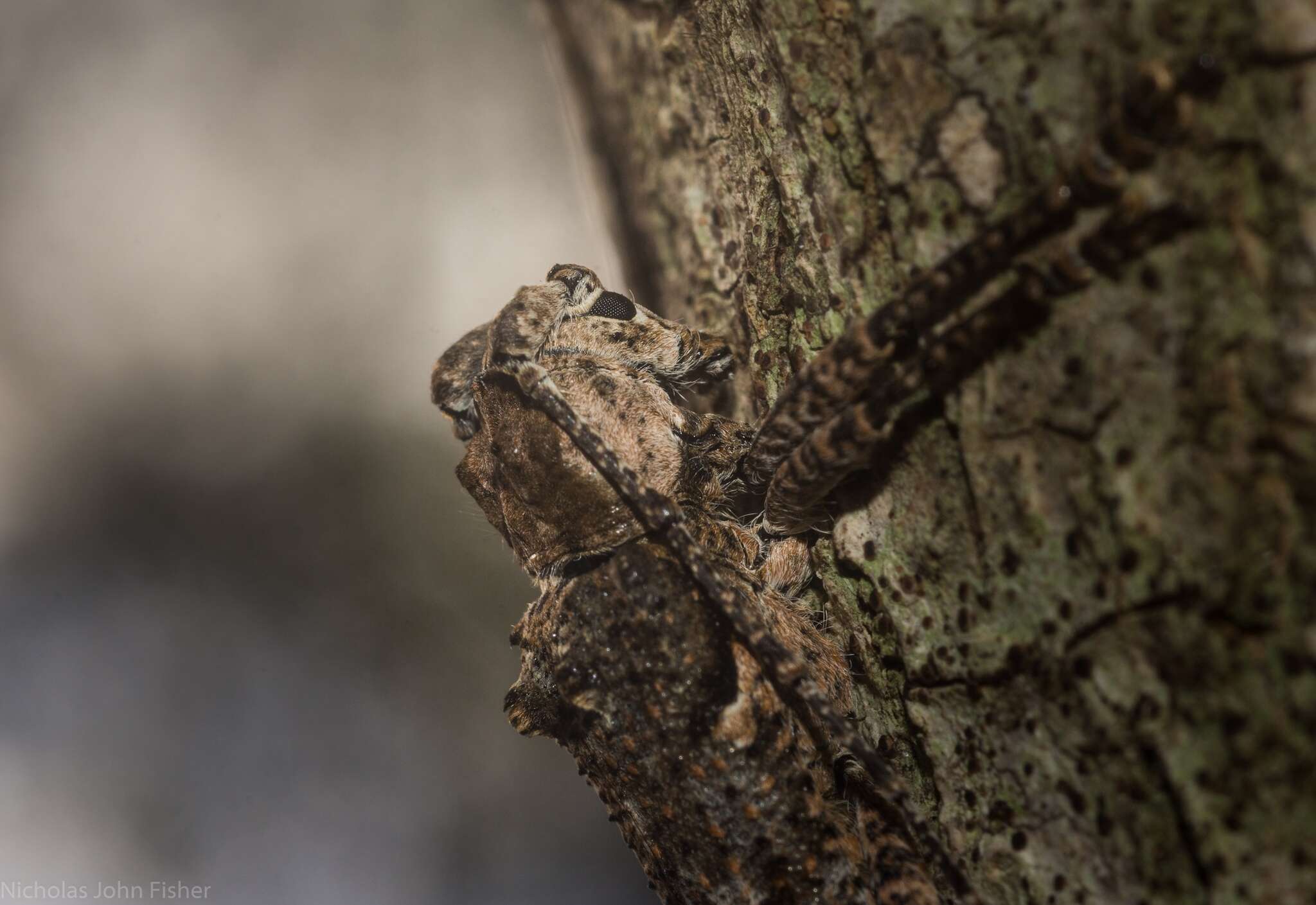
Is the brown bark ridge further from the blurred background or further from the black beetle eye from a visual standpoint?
the blurred background

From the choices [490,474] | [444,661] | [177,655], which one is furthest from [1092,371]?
[177,655]

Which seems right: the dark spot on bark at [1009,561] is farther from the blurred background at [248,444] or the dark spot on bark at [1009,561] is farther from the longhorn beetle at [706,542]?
the blurred background at [248,444]

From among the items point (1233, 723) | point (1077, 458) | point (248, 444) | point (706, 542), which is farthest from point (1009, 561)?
point (248, 444)

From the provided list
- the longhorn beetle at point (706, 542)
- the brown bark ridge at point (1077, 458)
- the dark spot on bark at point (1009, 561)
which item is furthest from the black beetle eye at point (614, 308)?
the dark spot on bark at point (1009, 561)

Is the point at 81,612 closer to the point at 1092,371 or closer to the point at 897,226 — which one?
the point at 897,226

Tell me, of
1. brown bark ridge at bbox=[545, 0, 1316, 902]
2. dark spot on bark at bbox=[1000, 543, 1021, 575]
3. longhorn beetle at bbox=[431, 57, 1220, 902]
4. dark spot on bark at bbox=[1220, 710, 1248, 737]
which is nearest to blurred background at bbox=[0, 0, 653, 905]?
longhorn beetle at bbox=[431, 57, 1220, 902]
